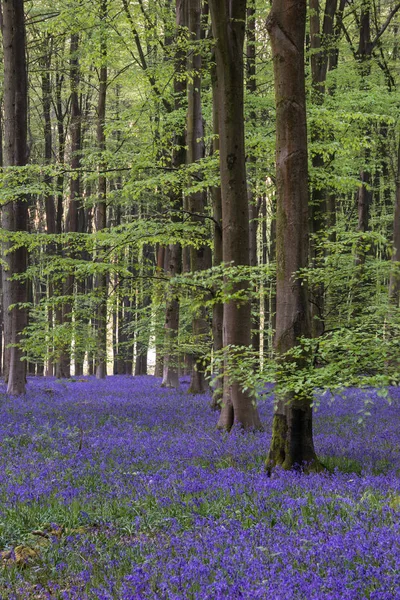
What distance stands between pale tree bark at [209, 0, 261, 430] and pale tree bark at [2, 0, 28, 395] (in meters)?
7.46

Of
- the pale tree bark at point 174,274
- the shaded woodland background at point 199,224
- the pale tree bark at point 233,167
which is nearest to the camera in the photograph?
the shaded woodland background at point 199,224

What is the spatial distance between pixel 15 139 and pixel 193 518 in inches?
566

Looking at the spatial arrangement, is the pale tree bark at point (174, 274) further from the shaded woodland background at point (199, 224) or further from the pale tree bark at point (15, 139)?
the pale tree bark at point (15, 139)

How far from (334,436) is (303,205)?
15.3 feet

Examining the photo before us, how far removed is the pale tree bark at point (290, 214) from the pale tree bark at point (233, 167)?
10.2 ft

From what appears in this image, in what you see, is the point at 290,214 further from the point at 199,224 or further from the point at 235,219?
the point at 199,224

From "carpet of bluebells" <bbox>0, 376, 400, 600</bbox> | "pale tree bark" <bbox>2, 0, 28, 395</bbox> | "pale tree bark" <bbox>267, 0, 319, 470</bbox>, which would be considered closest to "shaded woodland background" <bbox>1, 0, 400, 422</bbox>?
"pale tree bark" <bbox>2, 0, 28, 395</bbox>

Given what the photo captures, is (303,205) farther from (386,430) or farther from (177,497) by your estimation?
(386,430)

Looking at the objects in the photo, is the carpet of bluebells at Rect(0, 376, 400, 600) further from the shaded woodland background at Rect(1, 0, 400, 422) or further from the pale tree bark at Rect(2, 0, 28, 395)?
the pale tree bark at Rect(2, 0, 28, 395)

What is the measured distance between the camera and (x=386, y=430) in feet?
37.4

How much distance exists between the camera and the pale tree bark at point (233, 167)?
10922 mm

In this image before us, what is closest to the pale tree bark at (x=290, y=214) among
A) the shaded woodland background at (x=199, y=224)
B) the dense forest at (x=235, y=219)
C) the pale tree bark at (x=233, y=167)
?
the dense forest at (x=235, y=219)

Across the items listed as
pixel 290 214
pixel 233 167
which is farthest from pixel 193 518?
pixel 233 167

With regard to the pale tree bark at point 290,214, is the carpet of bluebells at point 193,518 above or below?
below
